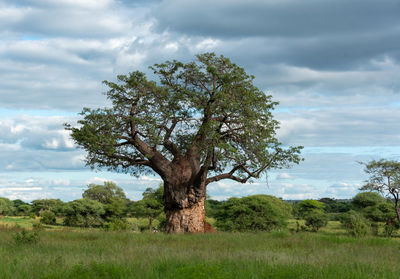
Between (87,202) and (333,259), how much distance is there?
74.5 metres

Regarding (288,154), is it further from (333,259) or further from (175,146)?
(333,259)

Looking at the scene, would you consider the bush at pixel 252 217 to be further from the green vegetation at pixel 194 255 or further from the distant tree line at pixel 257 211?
the green vegetation at pixel 194 255

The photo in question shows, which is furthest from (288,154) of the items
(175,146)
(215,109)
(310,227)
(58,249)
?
(310,227)

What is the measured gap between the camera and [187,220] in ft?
85.7

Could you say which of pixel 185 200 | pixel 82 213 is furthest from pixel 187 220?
pixel 82 213

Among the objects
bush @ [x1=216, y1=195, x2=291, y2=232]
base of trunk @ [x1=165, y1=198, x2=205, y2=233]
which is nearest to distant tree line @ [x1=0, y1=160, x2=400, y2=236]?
bush @ [x1=216, y1=195, x2=291, y2=232]

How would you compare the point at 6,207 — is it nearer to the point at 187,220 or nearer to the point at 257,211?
the point at 257,211

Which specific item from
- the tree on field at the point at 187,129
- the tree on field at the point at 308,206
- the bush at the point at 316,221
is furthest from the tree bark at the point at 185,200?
the tree on field at the point at 308,206

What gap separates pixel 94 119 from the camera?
80.0ft

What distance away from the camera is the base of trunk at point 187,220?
26.1 m

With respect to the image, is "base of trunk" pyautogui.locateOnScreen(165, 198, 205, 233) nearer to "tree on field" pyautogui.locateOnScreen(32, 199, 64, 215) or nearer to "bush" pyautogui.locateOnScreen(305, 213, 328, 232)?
"bush" pyautogui.locateOnScreen(305, 213, 328, 232)

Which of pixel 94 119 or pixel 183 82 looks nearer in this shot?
pixel 94 119

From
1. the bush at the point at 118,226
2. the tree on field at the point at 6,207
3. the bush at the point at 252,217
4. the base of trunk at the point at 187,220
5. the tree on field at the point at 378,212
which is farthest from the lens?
the tree on field at the point at 6,207

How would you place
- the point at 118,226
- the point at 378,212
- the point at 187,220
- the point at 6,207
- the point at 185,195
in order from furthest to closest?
the point at 6,207 < the point at 378,212 < the point at 118,226 < the point at 187,220 < the point at 185,195
